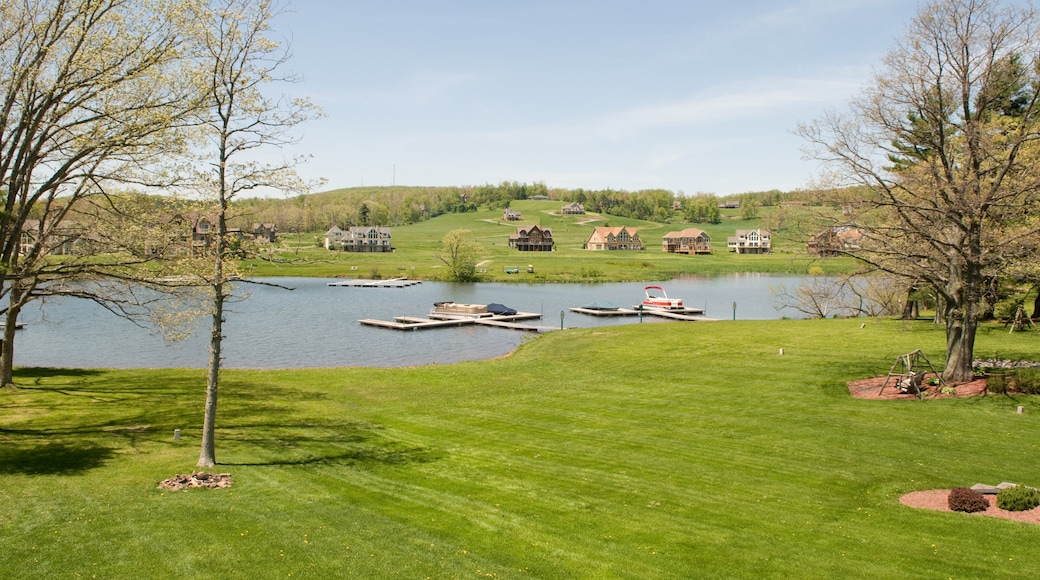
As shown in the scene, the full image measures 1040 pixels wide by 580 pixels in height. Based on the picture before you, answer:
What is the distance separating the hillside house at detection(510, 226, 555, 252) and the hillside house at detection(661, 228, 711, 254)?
35.8 meters

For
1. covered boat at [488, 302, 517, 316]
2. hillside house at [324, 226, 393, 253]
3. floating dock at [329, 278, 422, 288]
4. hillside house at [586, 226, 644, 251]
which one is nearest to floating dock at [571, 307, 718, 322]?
covered boat at [488, 302, 517, 316]

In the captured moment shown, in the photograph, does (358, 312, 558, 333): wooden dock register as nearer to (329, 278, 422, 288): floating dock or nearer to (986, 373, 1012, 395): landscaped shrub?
(986, 373, 1012, 395): landscaped shrub

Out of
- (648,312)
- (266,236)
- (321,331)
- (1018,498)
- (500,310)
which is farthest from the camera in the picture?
(648,312)

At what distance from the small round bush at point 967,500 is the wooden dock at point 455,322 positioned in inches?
1714

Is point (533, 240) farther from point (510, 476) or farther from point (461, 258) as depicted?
point (510, 476)

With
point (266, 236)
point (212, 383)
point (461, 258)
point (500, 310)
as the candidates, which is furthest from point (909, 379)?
point (461, 258)

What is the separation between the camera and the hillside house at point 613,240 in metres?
188

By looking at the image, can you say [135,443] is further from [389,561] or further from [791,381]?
[791,381]

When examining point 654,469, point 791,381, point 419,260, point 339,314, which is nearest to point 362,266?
point 419,260

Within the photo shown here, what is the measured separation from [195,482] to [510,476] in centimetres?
689

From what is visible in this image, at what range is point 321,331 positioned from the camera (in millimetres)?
57125

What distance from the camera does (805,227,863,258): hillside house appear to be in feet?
86.0

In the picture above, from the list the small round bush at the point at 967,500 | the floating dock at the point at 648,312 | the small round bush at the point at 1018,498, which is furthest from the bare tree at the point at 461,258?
the small round bush at the point at 1018,498

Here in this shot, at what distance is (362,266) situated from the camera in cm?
13150
